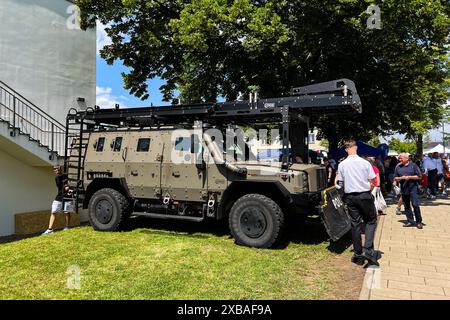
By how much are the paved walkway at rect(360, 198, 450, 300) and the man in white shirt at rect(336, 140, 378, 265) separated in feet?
1.06

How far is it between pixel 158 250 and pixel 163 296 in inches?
88.4

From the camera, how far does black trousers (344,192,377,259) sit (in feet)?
19.6

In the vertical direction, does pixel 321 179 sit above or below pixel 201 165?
below

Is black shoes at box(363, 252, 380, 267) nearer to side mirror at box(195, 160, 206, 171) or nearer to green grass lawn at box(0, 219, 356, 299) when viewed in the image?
green grass lawn at box(0, 219, 356, 299)

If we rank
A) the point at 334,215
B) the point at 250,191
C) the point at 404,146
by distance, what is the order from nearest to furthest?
the point at 334,215 < the point at 250,191 < the point at 404,146

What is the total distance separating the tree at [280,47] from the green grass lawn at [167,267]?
5.87 meters

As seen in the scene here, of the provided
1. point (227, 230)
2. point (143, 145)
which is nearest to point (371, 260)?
point (227, 230)

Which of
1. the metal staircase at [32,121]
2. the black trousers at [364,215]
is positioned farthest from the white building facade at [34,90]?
the black trousers at [364,215]

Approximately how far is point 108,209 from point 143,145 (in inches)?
63.8

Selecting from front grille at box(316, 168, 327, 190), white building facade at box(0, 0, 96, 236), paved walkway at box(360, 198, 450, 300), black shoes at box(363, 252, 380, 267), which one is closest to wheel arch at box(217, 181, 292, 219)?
front grille at box(316, 168, 327, 190)

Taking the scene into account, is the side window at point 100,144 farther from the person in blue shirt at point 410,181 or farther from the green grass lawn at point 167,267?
the person in blue shirt at point 410,181

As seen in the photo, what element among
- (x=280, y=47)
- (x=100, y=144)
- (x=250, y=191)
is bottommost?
(x=250, y=191)

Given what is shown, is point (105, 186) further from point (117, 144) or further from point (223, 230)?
point (223, 230)

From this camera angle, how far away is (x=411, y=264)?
6.09 metres
